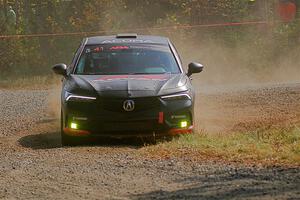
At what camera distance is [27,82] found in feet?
83.0

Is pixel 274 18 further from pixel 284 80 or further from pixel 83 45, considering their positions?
pixel 83 45

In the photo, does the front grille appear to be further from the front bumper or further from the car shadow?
the car shadow

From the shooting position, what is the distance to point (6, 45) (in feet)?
89.2

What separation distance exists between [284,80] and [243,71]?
1929 mm

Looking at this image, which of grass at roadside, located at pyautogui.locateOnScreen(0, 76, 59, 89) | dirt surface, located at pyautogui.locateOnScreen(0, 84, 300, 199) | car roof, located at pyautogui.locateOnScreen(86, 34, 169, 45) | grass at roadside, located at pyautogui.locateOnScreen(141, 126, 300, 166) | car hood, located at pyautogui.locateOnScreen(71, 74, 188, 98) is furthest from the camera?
grass at roadside, located at pyautogui.locateOnScreen(0, 76, 59, 89)

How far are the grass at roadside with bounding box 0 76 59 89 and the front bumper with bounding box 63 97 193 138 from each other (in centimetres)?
1324

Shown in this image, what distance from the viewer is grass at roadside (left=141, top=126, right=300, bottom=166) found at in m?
9.23

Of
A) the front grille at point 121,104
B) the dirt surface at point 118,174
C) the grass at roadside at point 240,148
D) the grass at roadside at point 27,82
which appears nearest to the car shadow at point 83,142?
the dirt surface at point 118,174

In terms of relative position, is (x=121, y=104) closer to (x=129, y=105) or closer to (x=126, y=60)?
(x=129, y=105)

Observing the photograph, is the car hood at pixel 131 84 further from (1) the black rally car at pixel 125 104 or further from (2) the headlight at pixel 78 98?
(2) the headlight at pixel 78 98

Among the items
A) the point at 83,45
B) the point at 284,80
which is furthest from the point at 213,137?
the point at 284,80

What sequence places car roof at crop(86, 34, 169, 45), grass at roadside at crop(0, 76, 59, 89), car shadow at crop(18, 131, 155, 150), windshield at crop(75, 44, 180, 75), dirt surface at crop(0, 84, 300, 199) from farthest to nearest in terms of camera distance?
grass at roadside at crop(0, 76, 59, 89) → car roof at crop(86, 34, 169, 45) → windshield at crop(75, 44, 180, 75) → car shadow at crop(18, 131, 155, 150) → dirt surface at crop(0, 84, 300, 199)

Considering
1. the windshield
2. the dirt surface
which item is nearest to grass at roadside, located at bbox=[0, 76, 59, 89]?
the dirt surface

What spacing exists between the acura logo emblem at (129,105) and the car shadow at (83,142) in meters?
0.55
